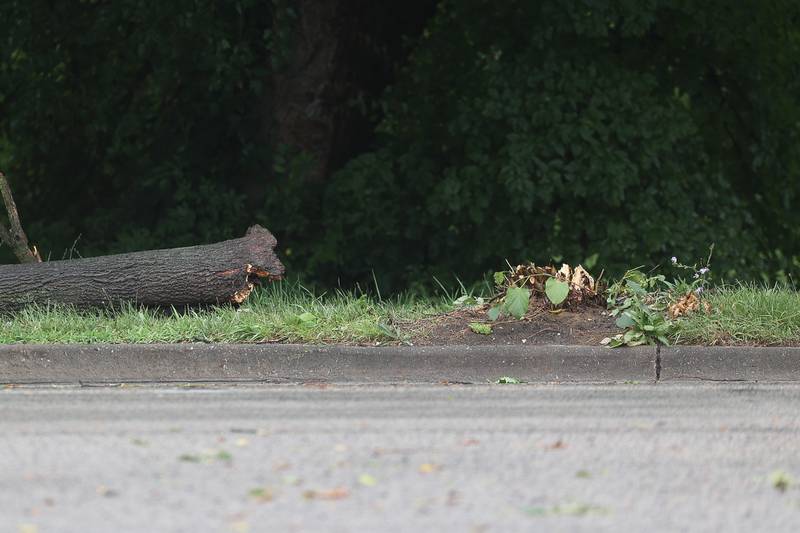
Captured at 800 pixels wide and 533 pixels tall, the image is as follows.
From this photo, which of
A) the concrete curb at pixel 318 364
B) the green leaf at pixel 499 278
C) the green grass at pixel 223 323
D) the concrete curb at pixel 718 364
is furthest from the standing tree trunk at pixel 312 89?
the concrete curb at pixel 718 364

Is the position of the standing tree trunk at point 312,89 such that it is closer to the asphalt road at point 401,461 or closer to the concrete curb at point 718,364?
the concrete curb at point 718,364

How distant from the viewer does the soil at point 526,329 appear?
788cm

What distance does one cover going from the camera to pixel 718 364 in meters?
7.57

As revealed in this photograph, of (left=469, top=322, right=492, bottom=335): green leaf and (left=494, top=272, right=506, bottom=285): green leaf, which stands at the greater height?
(left=494, top=272, right=506, bottom=285): green leaf

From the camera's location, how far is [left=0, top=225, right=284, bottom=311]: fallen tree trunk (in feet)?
27.9

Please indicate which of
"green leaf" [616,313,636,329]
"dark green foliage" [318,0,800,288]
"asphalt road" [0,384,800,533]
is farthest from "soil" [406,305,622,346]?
"dark green foliage" [318,0,800,288]

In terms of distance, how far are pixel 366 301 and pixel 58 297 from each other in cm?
202

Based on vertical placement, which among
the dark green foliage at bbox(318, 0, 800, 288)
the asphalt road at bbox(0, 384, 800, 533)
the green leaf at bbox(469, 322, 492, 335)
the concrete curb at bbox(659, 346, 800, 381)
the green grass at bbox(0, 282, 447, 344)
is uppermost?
the dark green foliage at bbox(318, 0, 800, 288)

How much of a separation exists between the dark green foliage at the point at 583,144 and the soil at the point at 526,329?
3618 millimetres

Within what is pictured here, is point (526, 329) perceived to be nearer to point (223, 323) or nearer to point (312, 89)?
point (223, 323)

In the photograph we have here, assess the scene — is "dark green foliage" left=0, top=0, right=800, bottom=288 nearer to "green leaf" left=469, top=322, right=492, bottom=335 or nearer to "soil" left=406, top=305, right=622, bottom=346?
"soil" left=406, top=305, right=622, bottom=346

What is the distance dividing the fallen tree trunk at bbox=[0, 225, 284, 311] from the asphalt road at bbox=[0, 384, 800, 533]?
1720 mm

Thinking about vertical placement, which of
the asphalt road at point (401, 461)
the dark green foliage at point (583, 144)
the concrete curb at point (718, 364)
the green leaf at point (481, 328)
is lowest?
the concrete curb at point (718, 364)

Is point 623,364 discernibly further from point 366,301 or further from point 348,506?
point 348,506
